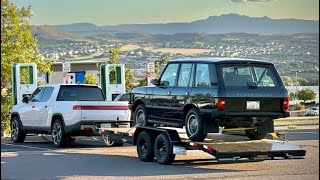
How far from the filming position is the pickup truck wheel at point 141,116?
52.5ft

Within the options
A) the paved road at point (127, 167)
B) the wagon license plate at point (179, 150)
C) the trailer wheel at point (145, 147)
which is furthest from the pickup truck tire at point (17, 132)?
the wagon license plate at point (179, 150)

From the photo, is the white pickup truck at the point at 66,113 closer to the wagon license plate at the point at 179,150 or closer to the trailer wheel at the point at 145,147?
the trailer wheel at the point at 145,147

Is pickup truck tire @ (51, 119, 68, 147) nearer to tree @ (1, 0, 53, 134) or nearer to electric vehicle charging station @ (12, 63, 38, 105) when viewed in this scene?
electric vehicle charging station @ (12, 63, 38, 105)

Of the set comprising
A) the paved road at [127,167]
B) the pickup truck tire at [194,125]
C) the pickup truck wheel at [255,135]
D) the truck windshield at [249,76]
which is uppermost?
the truck windshield at [249,76]

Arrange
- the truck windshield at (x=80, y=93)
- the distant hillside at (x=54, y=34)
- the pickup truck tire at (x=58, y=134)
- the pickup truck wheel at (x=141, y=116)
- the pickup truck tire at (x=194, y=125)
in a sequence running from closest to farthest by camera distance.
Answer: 1. the pickup truck tire at (x=194, y=125)
2. the pickup truck wheel at (x=141, y=116)
3. the pickup truck tire at (x=58, y=134)
4. the truck windshield at (x=80, y=93)
5. the distant hillside at (x=54, y=34)

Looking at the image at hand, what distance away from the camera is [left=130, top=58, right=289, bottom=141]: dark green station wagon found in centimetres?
1379

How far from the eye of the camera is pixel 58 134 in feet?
64.2

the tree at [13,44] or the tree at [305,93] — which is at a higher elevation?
the tree at [13,44]

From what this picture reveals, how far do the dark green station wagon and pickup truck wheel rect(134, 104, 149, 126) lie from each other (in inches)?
38.0

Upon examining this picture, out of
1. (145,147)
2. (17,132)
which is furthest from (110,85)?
(145,147)

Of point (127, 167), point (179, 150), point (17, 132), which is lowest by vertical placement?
point (127, 167)

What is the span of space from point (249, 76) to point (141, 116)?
3.14m

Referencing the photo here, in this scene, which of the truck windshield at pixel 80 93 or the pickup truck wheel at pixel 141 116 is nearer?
the pickup truck wheel at pixel 141 116

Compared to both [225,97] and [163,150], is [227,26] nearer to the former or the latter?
[163,150]
